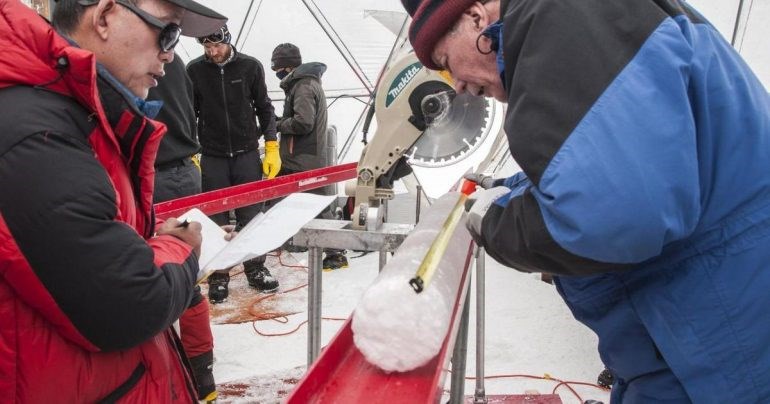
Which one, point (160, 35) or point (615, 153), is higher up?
point (160, 35)

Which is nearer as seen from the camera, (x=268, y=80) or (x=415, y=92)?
(x=415, y=92)

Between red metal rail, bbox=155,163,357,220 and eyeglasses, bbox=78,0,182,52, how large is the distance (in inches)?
46.1

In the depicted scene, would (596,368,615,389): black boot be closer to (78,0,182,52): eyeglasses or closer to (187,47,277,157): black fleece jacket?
(78,0,182,52): eyeglasses

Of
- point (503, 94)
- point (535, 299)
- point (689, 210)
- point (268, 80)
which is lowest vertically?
point (535, 299)

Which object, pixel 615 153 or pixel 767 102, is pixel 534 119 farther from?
pixel 767 102

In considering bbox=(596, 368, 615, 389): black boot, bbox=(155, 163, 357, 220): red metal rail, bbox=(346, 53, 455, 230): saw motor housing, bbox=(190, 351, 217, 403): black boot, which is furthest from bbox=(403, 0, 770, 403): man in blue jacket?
bbox=(596, 368, 615, 389): black boot

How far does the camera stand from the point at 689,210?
82 cm

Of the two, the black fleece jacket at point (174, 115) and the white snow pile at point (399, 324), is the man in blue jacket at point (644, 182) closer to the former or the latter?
the white snow pile at point (399, 324)

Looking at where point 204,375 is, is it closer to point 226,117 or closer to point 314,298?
point 314,298

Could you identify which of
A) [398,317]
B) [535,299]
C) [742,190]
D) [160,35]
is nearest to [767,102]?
[742,190]

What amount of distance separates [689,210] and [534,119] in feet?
0.87

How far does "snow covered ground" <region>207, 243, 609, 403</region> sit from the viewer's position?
10.1 ft

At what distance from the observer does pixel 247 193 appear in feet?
10.2

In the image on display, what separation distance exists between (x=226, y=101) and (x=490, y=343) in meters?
2.71
